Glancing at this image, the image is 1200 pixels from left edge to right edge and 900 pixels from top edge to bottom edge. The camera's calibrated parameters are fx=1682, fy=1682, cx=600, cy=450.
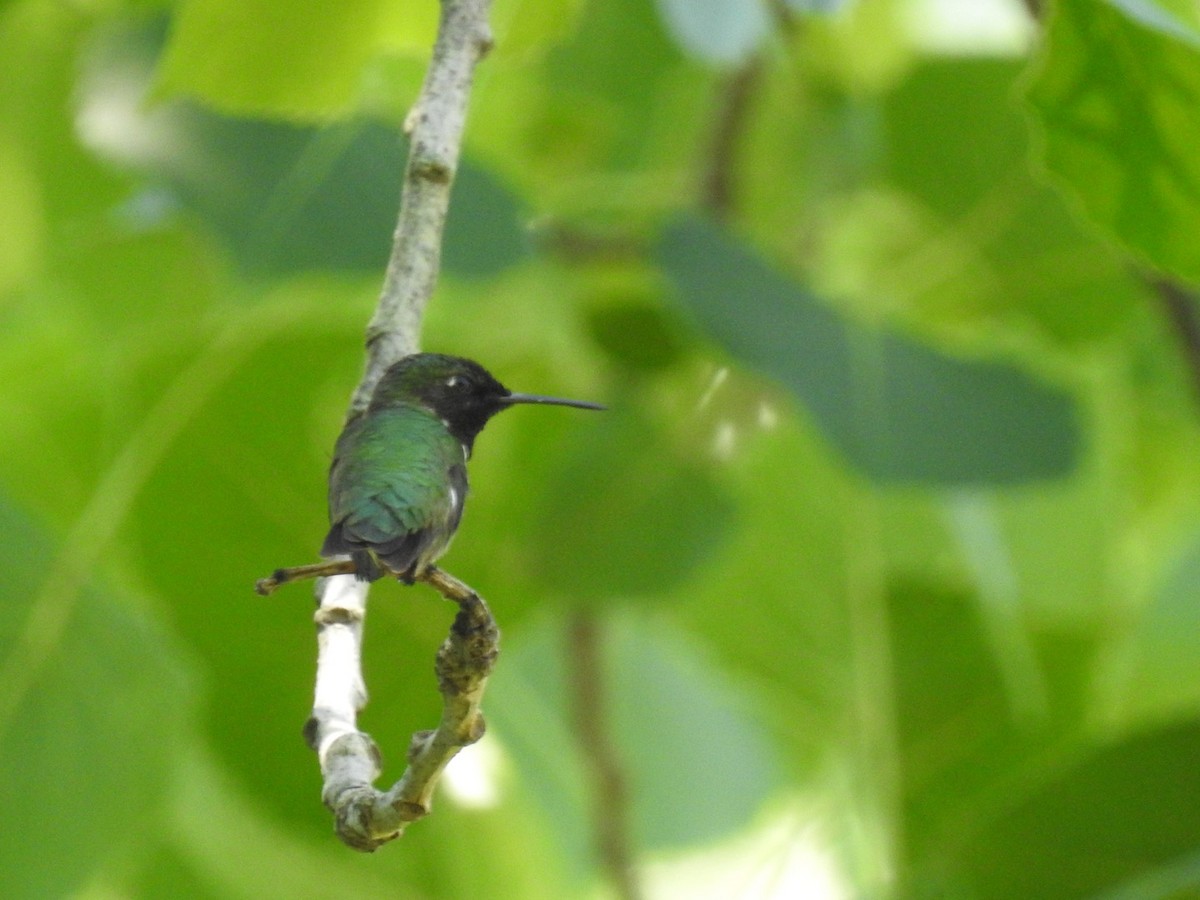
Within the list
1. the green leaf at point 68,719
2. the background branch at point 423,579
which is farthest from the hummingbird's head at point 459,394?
the green leaf at point 68,719

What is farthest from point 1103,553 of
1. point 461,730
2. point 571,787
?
point 461,730

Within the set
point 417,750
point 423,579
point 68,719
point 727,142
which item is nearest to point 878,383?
point 727,142

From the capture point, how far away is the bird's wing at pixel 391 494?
803 mm

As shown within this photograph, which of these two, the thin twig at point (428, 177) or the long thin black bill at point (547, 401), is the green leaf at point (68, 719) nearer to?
the long thin black bill at point (547, 401)

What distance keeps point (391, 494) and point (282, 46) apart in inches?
12.5

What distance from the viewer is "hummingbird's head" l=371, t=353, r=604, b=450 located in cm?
100

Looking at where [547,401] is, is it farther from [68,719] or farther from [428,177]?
[68,719]

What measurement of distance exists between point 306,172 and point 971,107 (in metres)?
0.81

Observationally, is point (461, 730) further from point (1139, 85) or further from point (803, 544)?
point (803, 544)

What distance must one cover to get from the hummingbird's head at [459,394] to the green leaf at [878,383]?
0.57 m

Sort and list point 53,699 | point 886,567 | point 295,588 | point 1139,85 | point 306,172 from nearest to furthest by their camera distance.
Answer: point 1139,85 → point 53,699 → point 306,172 → point 295,588 → point 886,567

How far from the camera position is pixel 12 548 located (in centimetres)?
135

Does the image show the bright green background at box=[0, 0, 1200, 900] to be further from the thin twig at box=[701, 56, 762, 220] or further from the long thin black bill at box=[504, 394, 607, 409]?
the long thin black bill at box=[504, 394, 607, 409]

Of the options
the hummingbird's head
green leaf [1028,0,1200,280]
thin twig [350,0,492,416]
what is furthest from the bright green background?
green leaf [1028,0,1200,280]
